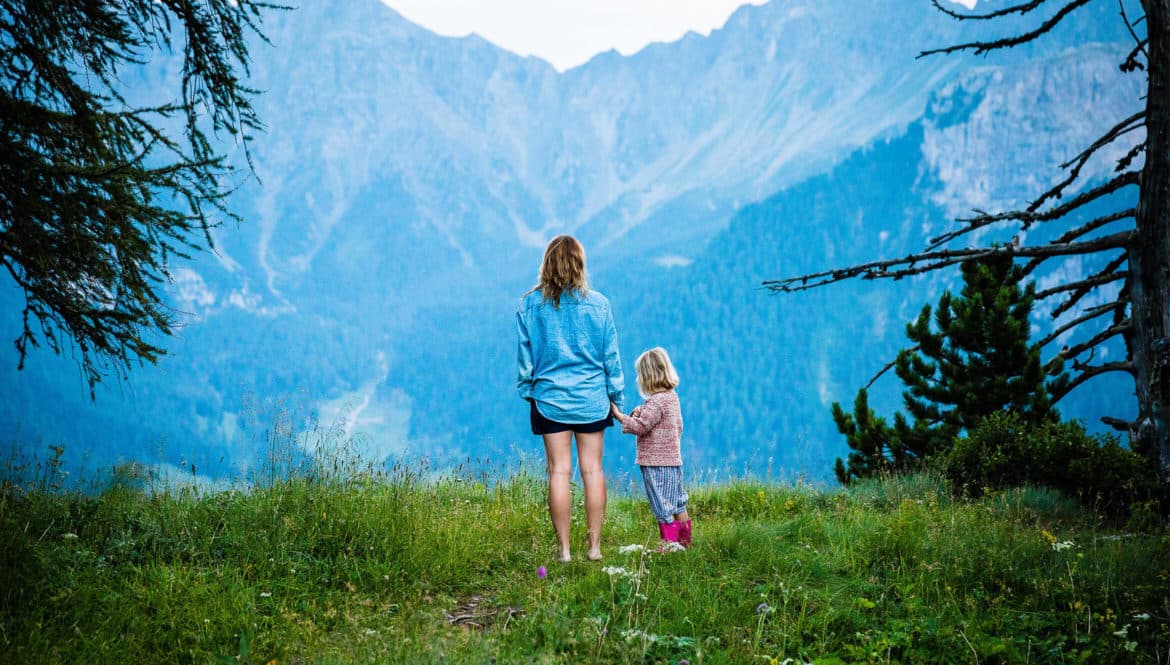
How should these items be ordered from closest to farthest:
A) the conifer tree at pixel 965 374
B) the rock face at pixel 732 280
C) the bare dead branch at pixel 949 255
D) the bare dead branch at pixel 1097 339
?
1. the bare dead branch at pixel 949 255
2. the bare dead branch at pixel 1097 339
3. the conifer tree at pixel 965 374
4. the rock face at pixel 732 280

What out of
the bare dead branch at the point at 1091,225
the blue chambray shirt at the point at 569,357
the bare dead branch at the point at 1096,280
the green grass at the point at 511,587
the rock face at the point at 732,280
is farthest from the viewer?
the rock face at the point at 732,280

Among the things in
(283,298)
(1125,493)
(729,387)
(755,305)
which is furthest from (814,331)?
(1125,493)

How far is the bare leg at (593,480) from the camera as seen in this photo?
→ 4727 millimetres

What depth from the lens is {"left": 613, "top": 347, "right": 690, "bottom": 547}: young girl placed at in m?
5.20

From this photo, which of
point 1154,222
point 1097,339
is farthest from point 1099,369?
point 1154,222

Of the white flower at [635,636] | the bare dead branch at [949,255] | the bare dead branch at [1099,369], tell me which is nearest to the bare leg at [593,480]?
the white flower at [635,636]

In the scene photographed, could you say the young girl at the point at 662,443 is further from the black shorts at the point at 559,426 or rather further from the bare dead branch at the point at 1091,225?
the bare dead branch at the point at 1091,225

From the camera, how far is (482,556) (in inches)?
194

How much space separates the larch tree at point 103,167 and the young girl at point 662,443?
10.9 ft

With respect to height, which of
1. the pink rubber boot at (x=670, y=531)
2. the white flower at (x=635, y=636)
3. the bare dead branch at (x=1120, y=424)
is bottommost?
the white flower at (x=635, y=636)

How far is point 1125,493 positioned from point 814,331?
149466 millimetres

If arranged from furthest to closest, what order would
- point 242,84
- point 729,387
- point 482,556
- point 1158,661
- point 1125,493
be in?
point 729,387
point 1125,493
point 242,84
point 482,556
point 1158,661

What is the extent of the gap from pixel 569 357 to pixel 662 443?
106cm

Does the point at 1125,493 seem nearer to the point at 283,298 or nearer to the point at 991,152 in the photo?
the point at 991,152
